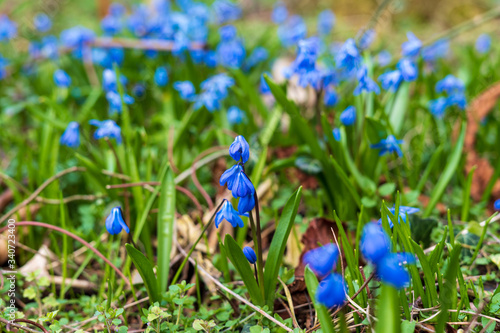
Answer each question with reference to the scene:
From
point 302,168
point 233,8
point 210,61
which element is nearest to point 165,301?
point 302,168

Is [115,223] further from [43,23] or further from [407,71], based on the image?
[43,23]

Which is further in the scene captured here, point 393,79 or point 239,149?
point 393,79

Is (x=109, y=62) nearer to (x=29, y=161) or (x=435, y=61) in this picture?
(x=29, y=161)

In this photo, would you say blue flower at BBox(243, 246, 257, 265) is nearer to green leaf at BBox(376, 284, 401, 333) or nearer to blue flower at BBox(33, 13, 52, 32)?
green leaf at BBox(376, 284, 401, 333)

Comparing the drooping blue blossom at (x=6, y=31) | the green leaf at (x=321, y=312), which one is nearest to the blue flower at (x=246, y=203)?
the green leaf at (x=321, y=312)

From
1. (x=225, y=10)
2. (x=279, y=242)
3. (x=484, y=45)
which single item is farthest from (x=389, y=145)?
(x=484, y=45)

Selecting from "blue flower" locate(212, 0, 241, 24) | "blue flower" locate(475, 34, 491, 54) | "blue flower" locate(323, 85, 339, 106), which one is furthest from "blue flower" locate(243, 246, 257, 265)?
"blue flower" locate(475, 34, 491, 54)

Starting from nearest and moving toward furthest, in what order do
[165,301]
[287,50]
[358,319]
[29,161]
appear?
1. [358,319]
2. [165,301]
3. [29,161]
4. [287,50]

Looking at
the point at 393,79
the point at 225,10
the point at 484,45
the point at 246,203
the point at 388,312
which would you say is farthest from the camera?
the point at 484,45
